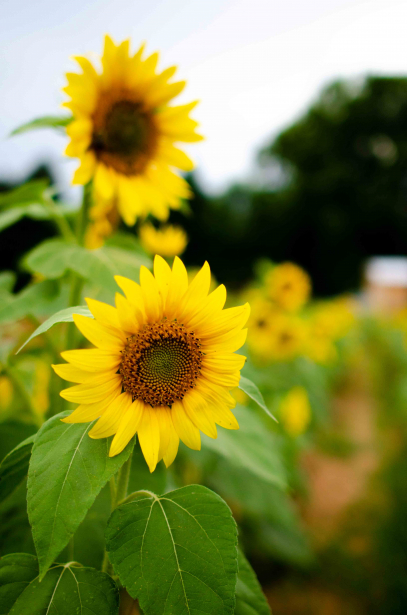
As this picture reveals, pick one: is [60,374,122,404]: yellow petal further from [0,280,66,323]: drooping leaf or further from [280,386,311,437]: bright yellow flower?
[280,386,311,437]: bright yellow flower

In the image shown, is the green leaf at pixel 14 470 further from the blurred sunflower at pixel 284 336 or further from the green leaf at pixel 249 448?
the blurred sunflower at pixel 284 336

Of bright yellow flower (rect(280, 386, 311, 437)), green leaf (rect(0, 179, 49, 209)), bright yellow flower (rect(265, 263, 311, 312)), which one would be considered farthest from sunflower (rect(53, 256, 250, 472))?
bright yellow flower (rect(265, 263, 311, 312))

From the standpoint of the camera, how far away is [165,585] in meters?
0.58

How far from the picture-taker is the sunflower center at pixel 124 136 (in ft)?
3.80

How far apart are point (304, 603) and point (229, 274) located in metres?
14.5

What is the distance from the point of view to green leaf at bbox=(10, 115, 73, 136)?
0.99m

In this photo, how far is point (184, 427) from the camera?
69 centimetres

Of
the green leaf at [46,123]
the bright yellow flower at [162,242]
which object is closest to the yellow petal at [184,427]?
the green leaf at [46,123]

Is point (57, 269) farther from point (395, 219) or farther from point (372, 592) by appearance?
point (395, 219)

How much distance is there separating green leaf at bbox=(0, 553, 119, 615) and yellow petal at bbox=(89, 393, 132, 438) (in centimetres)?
19

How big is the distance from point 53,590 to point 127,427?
0.24 m

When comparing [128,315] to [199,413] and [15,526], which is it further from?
[15,526]

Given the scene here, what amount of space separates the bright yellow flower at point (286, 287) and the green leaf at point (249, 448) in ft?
6.98

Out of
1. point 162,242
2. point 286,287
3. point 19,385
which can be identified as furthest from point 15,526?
point 286,287
